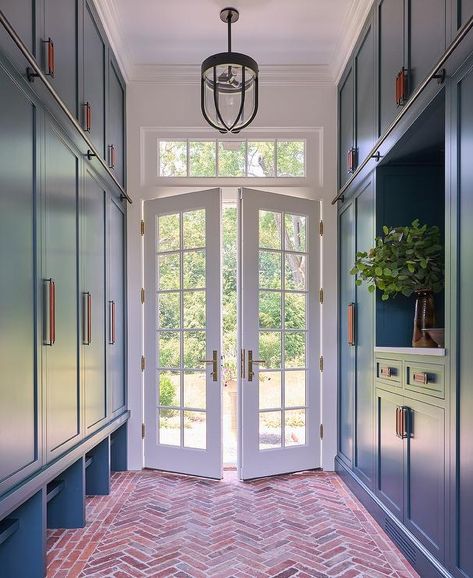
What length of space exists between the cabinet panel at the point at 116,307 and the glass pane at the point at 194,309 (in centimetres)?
54

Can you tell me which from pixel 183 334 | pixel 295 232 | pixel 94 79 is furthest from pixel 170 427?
pixel 94 79

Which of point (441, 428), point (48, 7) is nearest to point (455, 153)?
point (441, 428)

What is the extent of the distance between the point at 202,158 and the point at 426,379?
287cm

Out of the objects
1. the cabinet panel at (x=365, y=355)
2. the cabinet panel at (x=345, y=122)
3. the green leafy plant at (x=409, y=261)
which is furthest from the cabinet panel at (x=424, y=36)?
the cabinet panel at (x=345, y=122)

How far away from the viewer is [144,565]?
2.74 metres

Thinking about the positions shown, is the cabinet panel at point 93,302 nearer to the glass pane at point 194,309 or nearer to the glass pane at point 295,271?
the glass pane at point 194,309

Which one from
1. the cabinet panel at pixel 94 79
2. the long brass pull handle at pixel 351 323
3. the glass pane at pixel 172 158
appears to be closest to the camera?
the cabinet panel at pixel 94 79

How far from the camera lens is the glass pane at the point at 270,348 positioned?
4336 millimetres

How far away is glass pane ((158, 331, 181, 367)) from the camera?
4.40 m

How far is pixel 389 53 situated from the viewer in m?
3.05

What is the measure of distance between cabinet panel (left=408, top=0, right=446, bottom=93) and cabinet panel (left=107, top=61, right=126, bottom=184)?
7.29 ft

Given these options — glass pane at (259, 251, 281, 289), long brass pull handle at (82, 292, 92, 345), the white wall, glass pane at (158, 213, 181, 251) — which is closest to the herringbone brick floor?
the white wall

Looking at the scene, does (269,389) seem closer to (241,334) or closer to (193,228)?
(241,334)

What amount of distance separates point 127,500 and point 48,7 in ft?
10.1
